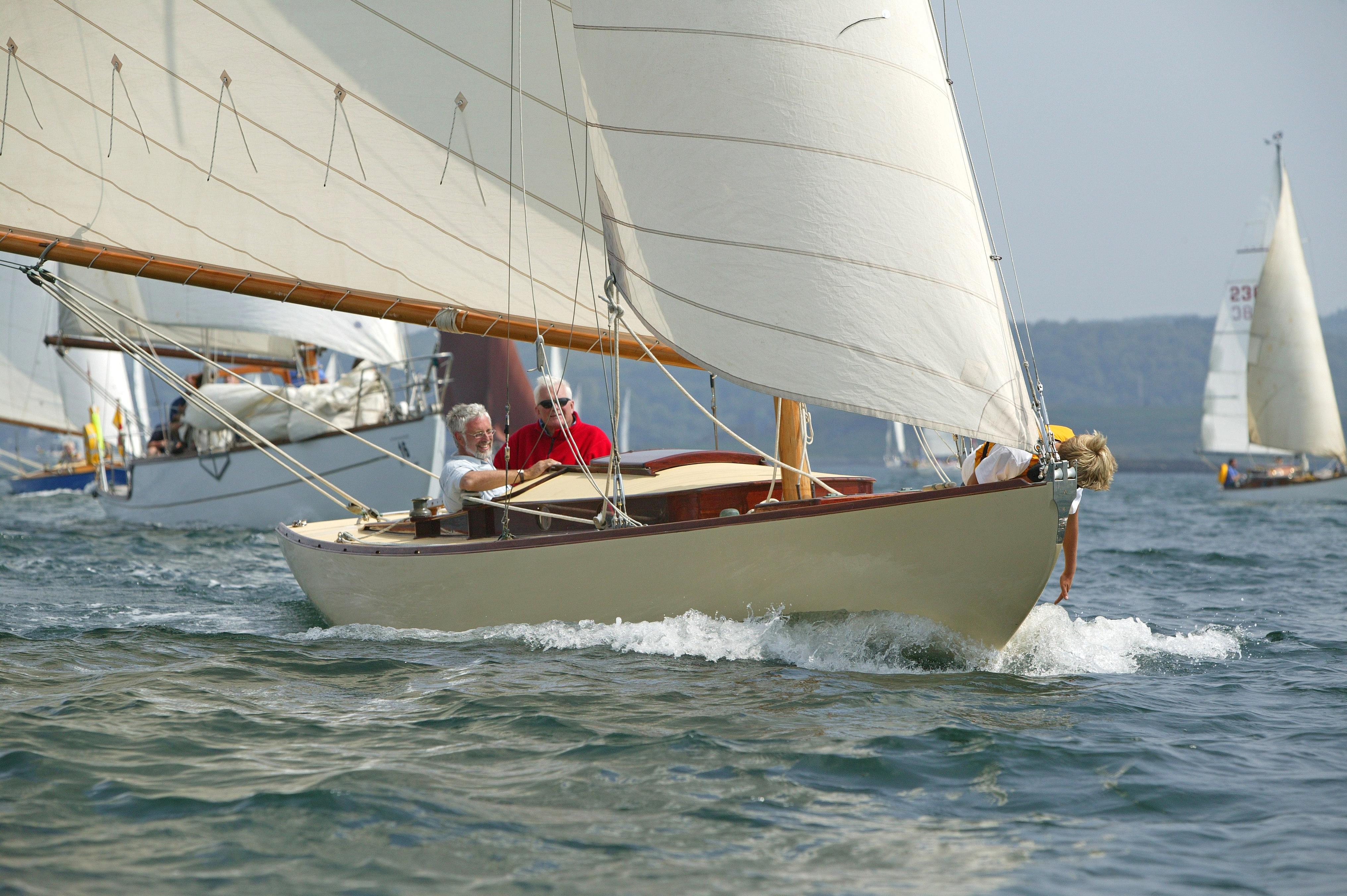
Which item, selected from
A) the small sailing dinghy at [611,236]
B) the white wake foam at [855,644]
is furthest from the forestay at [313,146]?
the white wake foam at [855,644]

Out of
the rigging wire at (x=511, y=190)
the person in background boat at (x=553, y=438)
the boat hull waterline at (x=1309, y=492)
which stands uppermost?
the rigging wire at (x=511, y=190)

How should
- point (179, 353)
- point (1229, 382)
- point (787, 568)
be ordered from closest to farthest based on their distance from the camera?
point (787, 568)
point (179, 353)
point (1229, 382)

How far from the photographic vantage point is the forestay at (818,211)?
4891 mm

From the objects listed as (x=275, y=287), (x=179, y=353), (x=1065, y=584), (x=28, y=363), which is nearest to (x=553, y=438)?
(x=275, y=287)

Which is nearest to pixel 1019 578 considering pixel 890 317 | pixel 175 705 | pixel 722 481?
pixel 890 317

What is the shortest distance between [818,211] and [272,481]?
46.0 feet

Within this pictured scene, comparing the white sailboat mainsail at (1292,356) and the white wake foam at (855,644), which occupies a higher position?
the white sailboat mainsail at (1292,356)

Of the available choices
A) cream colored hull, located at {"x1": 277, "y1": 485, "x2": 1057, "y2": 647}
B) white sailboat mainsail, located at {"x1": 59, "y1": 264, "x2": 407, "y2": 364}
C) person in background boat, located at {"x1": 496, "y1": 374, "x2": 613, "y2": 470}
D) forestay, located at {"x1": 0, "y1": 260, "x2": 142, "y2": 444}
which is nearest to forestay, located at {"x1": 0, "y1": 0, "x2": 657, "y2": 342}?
person in background boat, located at {"x1": 496, "y1": 374, "x2": 613, "y2": 470}

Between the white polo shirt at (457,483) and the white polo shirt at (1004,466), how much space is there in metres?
2.67

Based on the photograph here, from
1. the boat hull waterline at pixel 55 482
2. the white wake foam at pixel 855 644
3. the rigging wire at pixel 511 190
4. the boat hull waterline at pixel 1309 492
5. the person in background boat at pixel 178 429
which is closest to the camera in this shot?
the white wake foam at pixel 855 644

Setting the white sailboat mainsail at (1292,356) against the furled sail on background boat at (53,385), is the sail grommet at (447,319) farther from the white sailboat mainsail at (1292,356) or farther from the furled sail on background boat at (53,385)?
the white sailboat mainsail at (1292,356)

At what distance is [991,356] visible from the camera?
16.2 feet

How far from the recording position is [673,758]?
398 centimetres

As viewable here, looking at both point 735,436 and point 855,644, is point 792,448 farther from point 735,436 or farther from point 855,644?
point 855,644
